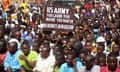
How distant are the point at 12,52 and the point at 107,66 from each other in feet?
6.60

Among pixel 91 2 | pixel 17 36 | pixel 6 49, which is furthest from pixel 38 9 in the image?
pixel 6 49

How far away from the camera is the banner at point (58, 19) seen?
12.1 meters

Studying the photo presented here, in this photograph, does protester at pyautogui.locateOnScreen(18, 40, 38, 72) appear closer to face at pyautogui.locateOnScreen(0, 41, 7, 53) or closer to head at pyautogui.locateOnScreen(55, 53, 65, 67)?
face at pyautogui.locateOnScreen(0, 41, 7, 53)

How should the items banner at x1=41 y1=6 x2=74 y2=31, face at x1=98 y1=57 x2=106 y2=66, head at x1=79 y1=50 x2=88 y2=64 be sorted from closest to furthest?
face at x1=98 y1=57 x2=106 y2=66
head at x1=79 y1=50 x2=88 y2=64
banner at x1=41 y1=6 x2=74 y2=31

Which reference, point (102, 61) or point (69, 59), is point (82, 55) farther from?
point (69, 59)

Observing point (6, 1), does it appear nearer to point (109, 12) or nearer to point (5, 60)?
point (109, 12)

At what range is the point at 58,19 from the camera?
12.2 metres

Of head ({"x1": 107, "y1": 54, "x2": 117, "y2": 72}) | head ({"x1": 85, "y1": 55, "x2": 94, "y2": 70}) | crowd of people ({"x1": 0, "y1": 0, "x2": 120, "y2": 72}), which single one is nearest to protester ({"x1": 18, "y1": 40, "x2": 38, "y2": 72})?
crowd of people ({"x1": 0, "y1": 0, "x2": 120, "y2": 72})

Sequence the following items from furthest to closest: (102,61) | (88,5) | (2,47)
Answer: (88,5) → (2,47) → (102,61)

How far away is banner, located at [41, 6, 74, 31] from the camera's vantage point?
39.8 ft

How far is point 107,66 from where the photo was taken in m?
9.71

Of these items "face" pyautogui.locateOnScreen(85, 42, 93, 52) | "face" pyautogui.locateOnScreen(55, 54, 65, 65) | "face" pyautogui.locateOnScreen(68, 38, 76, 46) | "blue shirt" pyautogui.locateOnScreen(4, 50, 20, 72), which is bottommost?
"face" pyautogui.locateOnScreen(85, 42, 93, 52)

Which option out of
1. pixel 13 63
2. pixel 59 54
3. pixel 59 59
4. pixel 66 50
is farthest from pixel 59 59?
pixel 13 63

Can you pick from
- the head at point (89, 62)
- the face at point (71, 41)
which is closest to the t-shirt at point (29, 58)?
the head at point (89, 62)
